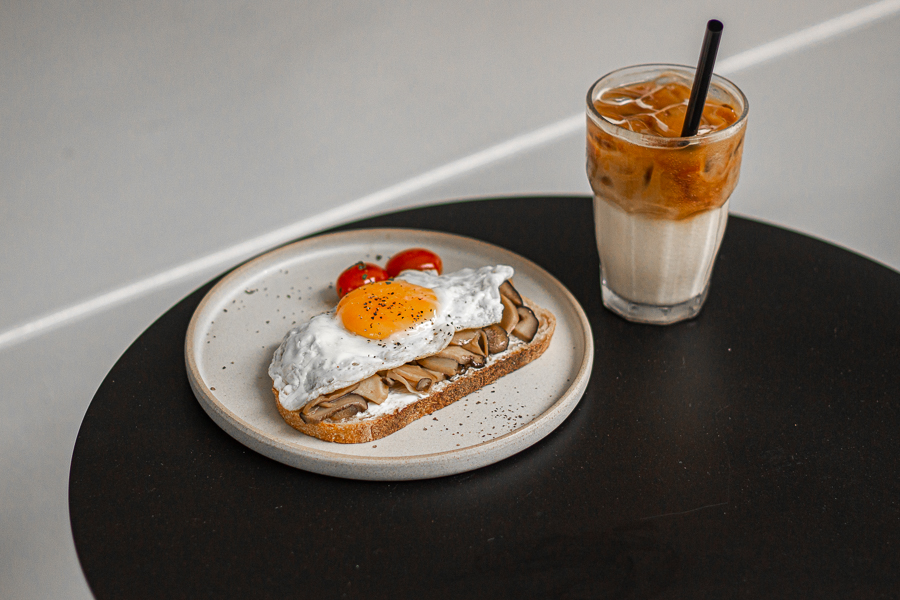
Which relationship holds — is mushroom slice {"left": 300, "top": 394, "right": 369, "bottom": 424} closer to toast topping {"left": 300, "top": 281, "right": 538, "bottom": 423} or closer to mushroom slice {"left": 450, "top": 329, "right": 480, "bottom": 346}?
toast topping {"left": 300, "top": 281, "right": 538, "bottom": 423}

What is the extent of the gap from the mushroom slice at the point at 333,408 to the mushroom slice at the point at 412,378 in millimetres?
121

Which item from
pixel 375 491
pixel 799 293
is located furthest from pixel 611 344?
pixel 375 491

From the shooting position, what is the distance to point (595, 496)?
2.11 m

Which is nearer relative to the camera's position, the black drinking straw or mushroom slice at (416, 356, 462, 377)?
the black drinking straw

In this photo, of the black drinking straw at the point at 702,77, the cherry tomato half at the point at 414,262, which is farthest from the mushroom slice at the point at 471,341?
the black drinking straw at the point at 702,77

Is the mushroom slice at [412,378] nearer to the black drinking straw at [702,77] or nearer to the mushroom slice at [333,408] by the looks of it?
the mushroom slice at [333,408]

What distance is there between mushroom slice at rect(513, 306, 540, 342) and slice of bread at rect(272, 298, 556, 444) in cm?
2

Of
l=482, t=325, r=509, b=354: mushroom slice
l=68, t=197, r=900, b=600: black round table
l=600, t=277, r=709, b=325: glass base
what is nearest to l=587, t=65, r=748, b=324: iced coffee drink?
l=600, t=277, r=709, b=325: glass base

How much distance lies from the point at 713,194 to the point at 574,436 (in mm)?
809

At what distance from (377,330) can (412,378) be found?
163 millimetres

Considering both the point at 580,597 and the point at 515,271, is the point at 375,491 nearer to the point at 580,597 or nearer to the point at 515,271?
the point at 580,597

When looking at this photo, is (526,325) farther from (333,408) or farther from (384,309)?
(333,408)

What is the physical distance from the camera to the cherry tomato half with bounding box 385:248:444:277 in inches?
111

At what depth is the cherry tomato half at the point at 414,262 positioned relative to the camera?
9.22 feet
